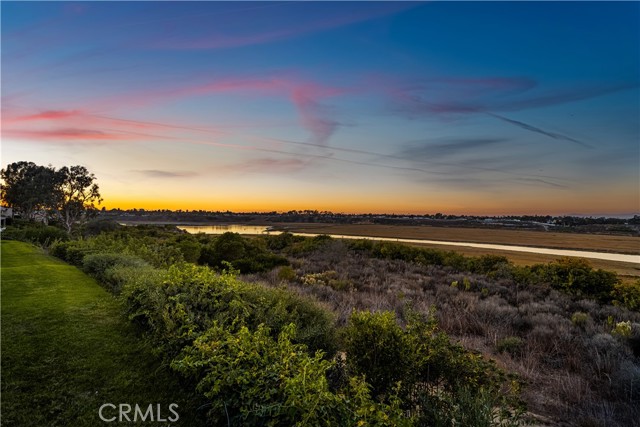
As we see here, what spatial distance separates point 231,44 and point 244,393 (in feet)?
47.7

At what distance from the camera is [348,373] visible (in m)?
5.57

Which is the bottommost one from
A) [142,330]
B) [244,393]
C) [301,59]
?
[142,330]

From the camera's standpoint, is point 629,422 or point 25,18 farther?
point 25,18

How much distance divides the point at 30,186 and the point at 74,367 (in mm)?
66259

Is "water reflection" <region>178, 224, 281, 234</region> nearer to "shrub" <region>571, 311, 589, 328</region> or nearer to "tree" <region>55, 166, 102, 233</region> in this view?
"tree" <region>55, 166, 102, 233</region>

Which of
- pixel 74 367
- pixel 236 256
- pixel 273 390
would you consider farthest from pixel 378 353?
pixel 236 256

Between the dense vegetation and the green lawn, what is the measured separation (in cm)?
38

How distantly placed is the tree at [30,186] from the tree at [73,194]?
895 millimetres

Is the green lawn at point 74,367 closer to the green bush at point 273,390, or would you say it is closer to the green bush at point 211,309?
the green bush at point 211,309

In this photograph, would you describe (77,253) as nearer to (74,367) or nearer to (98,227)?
(74,367)

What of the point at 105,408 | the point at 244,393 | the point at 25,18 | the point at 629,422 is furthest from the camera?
the point at 25,18

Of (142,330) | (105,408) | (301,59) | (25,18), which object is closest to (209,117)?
(301,59)

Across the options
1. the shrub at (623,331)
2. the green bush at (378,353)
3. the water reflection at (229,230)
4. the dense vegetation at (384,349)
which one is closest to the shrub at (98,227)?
the water reflection at (229,230)

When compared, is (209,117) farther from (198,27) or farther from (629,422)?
(629,422)
